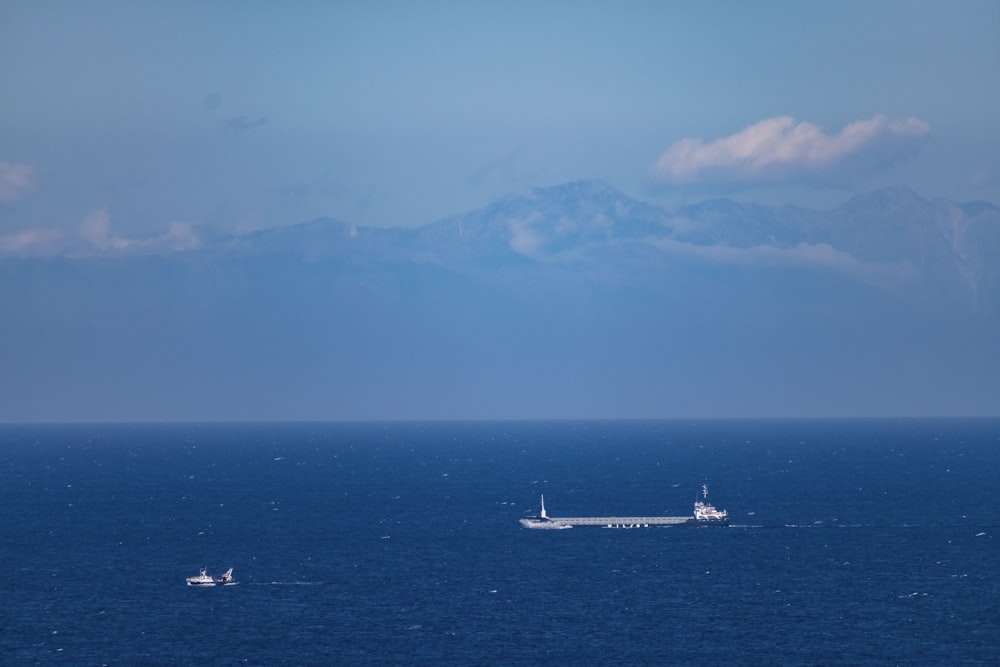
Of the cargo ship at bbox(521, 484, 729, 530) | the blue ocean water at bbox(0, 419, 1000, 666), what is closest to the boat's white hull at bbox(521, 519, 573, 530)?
the cargo ship at bbox(521, 484, 729, 530)

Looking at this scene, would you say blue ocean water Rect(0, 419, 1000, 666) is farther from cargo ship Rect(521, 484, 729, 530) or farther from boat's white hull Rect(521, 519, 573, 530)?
boat's white hull Rect(521, 519, 573, 530)

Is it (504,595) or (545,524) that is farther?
(545,524)

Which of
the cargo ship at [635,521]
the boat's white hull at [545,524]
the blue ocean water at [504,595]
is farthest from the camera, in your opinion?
the cargo ship at [635,521]

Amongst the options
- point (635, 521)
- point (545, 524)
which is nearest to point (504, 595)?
point (545, 524)

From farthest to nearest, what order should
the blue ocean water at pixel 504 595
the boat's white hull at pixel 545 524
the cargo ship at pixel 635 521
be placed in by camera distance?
the cargo ship at pixel 635 521 < the boat's white hull at pixel 545 524 < the blue ocean water at pixel 504 595

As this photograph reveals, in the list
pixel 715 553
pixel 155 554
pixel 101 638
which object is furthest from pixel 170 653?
pixel 715 553

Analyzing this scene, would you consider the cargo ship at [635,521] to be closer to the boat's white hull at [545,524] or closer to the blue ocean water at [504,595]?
the boat's white hull at [545,524]

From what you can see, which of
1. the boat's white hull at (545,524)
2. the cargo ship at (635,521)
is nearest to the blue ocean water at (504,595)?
the cargo ship at (635,521)

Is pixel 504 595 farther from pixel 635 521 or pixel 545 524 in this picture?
pixel 635 521

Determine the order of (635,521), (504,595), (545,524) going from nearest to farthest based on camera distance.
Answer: (504,595)
(545,524)
(635,521)

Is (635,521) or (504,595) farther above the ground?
(635,521)

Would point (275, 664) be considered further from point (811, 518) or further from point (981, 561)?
point (811, 518)
